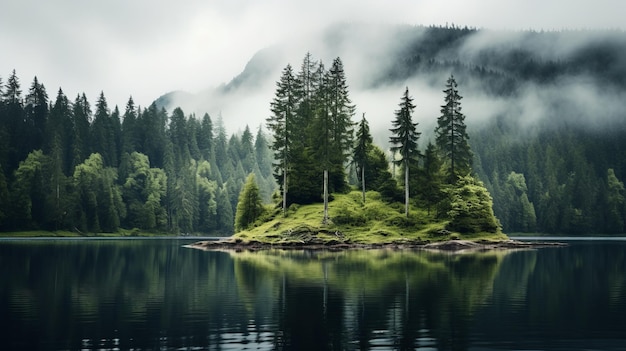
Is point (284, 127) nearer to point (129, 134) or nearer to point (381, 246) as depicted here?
point (381, 246)

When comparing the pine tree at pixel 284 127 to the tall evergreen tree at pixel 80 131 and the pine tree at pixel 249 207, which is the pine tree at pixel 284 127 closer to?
the pine tree at pixel 249 207

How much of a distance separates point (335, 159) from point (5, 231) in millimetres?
84741

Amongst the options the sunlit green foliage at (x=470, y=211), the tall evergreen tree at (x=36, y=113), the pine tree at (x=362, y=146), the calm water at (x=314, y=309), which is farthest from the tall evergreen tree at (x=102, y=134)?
the calm water at (x=314, y=309)

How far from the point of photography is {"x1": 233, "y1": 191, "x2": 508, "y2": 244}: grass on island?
87438 mm

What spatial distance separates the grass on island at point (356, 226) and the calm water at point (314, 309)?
3841 centimetres

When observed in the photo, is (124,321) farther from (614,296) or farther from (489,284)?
(614,296)

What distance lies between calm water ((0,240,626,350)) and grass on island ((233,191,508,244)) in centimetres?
3841

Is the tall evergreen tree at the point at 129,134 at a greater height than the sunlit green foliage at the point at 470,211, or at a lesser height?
greater

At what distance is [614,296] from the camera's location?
32.9 m

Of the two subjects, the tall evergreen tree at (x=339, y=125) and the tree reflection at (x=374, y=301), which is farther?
the tall evergreen tree at (x=339, y=125)

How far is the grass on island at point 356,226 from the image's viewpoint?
87.4 m

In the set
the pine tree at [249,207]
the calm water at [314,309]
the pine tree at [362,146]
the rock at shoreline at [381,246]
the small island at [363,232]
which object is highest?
the pine tree at [362,146]

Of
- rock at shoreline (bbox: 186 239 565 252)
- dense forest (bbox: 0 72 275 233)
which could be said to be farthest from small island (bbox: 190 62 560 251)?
dense forest (bbox: 0 72 275 233)

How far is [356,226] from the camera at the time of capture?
91.0 meters
